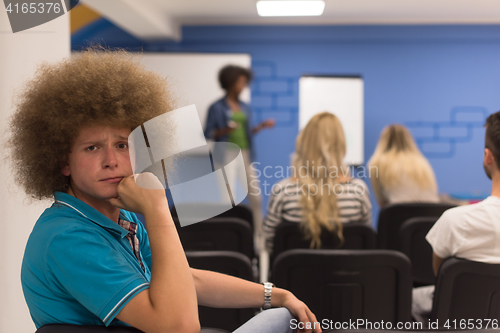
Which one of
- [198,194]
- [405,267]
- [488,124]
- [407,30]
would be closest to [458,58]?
[407,30]

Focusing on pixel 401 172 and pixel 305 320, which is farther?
pixel 401 172

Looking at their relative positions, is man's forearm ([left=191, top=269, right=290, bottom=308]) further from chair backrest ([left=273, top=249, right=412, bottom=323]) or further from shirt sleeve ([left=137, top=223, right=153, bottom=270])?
chair backrest ([left=273, top=249, right=412, bottom=323])

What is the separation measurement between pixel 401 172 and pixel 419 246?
2.76ft

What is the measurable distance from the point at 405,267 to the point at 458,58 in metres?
2.70

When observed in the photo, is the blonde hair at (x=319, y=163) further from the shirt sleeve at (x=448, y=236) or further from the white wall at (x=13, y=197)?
the white wall at (x=13, y=197)

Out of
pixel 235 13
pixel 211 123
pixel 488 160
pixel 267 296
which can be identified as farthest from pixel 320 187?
pixel 235 13

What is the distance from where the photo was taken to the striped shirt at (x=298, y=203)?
1.88 meters

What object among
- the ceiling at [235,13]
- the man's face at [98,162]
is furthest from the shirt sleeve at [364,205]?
the ceiling at [235,13]

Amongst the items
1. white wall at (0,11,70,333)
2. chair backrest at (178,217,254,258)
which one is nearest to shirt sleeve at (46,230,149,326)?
white wall at (0,11,70,333)

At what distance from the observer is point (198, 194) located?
43.9 inches

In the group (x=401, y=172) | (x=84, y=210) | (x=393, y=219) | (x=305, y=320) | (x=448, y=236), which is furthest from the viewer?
(x=401, y=172)

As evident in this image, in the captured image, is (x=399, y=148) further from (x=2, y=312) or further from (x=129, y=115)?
(x=2, y=312)

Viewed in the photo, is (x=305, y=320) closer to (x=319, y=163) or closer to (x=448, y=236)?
(x=448, y=236)

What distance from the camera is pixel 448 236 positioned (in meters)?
1.34
